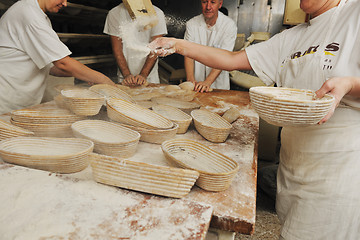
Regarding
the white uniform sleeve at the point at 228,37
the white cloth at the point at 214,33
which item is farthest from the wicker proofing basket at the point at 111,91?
the white uniform sleeve at the point at 228,37

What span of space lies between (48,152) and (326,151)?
127cm

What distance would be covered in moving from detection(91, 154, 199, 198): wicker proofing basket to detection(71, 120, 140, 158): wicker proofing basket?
0.64 ft

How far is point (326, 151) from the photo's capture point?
129 centimetres

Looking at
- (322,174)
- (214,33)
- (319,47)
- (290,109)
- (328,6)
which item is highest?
(328,6)

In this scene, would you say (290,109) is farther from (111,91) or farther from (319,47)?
(111,91)

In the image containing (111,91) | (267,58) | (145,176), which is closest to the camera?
(145,176)

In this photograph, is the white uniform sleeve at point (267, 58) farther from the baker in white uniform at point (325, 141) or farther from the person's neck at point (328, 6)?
the person's neck at point (328, 6)

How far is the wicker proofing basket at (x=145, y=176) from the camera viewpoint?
85 centimetres

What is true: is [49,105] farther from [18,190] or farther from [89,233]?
[89,233]

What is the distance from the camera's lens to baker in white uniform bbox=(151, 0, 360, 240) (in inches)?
47.1

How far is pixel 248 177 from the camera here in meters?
1.07

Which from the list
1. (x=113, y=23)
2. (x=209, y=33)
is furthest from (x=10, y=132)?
(x=209, y=33)

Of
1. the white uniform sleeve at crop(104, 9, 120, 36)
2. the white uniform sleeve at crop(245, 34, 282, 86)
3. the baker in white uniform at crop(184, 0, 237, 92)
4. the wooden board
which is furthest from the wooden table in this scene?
the white uniform sleeve at crop(104, 9, 120, 36)

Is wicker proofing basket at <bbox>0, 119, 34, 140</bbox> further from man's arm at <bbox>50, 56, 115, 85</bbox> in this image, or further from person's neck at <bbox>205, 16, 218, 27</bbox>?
person's neck at <bbox>205, 16, 218, 27</bbox>
